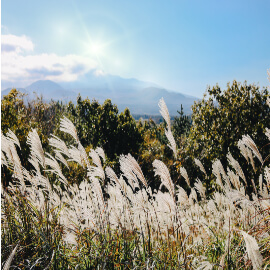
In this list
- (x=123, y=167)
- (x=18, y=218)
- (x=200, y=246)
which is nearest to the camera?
(x=123, y=167)

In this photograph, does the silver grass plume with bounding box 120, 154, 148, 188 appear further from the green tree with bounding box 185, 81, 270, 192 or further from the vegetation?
the green tree with bounding box 185, 81, 270, 192

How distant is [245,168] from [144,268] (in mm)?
6393

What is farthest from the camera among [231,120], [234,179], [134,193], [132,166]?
[231,120]

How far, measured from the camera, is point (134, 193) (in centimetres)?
335

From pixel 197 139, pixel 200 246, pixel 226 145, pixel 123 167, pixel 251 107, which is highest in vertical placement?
pixel 251 107

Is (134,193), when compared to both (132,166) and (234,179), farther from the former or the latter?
(132,166)

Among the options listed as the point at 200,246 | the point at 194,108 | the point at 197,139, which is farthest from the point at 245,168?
the point at 200,246

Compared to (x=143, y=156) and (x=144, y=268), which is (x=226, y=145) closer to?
(x=143, y=156)

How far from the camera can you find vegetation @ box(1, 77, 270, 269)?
6.87ft

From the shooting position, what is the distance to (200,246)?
283 centimetres

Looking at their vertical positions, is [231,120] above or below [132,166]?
above

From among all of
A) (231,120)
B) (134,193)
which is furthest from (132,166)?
(231,120)

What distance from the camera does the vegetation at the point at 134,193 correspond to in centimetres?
209

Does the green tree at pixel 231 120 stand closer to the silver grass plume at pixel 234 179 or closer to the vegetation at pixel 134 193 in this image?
the vegetation at pixel 134 193
